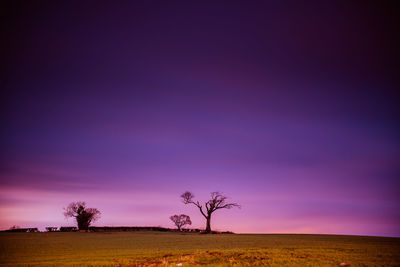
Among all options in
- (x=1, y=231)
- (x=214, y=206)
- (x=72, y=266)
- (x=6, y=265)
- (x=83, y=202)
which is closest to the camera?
(x=72, y=266)

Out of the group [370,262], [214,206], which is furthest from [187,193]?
[370,262]

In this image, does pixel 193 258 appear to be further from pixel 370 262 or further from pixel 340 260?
pixel 370 262

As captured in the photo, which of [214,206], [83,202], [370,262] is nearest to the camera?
[370,262]

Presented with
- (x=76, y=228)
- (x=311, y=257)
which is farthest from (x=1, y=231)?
(x=311, y=257)

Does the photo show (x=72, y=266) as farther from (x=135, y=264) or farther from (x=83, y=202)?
(x=83, y=202)

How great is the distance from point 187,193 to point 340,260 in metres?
72.7

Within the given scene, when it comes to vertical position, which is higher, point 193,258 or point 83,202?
point 83,202

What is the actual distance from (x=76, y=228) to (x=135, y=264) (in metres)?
79.6

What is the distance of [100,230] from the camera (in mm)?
92812

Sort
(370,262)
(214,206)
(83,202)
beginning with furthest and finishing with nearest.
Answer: (83,202)
(214,206)
(370,262)

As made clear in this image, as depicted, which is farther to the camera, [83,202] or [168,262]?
[83,202]

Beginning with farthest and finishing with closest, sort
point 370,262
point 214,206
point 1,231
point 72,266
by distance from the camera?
point 214,206 < point 1,231 < point 72,266 < point 370,262

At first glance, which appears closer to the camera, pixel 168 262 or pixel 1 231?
pixel 168 262

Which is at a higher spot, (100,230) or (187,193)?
(187,193)
